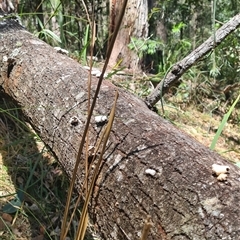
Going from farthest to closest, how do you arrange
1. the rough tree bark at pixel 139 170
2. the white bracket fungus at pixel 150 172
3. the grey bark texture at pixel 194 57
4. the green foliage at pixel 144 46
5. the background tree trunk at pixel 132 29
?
the background tree trunk at pixel 132 29
the green foliage at pixel 144 46
the grey bark texture at pixel 194 57
the white bracket fungus at pixel 150 172
the rough tree bark at pixel 139 170

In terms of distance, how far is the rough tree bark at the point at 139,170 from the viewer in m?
1.01

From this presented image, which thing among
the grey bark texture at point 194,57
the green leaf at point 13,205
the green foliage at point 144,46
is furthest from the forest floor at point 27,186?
the green foliage at point 144,46

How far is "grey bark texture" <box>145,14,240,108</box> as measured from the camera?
7.61 feet

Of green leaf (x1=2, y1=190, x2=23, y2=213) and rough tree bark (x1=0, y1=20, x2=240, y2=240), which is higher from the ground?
rough tree bark (x1=0, y1=20, x2=240, y2=240)

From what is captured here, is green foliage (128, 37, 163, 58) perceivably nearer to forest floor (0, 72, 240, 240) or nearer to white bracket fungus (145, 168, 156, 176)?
forest floor (0, 72, 240, 240)

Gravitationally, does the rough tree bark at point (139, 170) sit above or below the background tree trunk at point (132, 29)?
above

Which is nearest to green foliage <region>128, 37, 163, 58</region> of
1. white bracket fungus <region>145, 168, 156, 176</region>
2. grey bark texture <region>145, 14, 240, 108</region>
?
grey bark texture <region>145, 14, 240, 108</region>

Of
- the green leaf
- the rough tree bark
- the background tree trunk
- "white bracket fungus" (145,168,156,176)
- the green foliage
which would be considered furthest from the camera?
the background tree trunk

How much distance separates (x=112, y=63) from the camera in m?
4.17

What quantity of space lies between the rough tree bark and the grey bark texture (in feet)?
2.38

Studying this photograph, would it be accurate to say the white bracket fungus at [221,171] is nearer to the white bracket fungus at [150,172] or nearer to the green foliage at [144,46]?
the white bracket fungus at [150,172]

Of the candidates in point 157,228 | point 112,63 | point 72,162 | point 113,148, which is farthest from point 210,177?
point 112,63

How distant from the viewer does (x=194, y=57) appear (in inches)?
94.1

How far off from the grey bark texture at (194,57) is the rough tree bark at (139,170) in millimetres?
727
